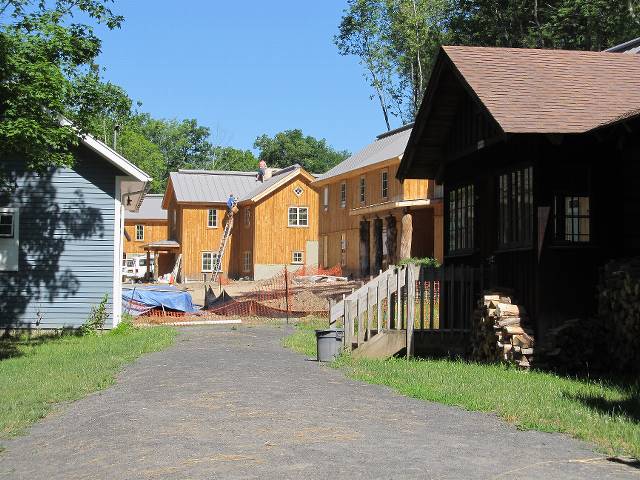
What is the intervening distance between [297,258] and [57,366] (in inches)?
1770

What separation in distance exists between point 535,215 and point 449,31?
4001cm

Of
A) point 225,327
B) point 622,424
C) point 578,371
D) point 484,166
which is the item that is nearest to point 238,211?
point 225,327

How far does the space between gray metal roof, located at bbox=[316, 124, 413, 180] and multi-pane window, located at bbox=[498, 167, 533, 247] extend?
25279 mm

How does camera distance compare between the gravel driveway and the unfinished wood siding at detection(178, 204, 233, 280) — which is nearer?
the gravel driveway

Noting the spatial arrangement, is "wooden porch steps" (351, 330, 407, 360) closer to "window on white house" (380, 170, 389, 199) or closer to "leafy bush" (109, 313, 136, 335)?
"leafy bush" (109, 313, 136, 335)

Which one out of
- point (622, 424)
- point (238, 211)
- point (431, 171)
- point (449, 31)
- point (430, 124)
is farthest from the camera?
point (238, 211)

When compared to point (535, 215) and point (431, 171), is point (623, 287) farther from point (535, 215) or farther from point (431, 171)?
point (431, 171)

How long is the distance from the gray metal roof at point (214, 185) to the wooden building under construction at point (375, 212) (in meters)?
11.1

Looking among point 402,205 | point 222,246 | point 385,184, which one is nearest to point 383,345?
point 402,205

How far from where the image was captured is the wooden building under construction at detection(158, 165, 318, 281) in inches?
2404

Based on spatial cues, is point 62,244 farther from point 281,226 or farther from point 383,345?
point 281,226

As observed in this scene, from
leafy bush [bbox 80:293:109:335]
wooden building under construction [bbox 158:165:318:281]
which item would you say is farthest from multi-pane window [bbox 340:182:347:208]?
leafy bush [bbox 80:293:109:335]

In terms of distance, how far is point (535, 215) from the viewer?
15.2 m

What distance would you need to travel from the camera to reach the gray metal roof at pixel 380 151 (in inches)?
1742
